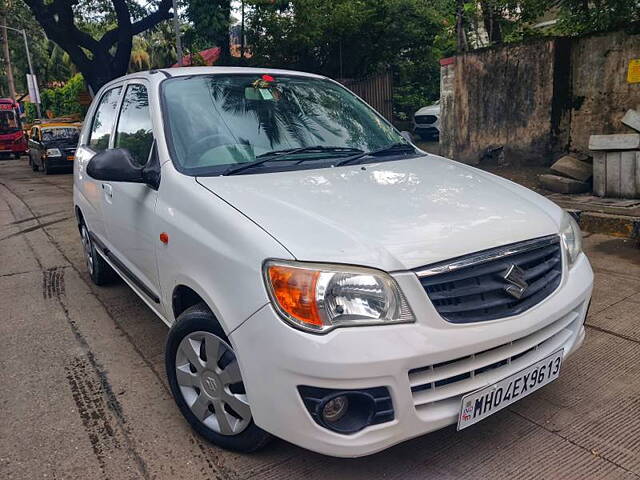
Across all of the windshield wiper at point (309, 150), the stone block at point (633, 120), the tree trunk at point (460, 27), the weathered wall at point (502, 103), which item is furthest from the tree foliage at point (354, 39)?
the windshield wiper at point (309, 150)

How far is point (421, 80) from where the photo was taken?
701 inches

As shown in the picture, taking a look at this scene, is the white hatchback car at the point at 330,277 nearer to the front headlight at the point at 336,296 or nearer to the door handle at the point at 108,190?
the front headlight at the point at 336,296

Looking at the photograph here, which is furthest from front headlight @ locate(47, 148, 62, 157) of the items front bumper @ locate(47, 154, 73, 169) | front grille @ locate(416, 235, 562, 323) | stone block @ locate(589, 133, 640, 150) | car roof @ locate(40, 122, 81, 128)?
front grille @ locate(416, 235, 562, 323)

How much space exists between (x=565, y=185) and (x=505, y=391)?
5503mm

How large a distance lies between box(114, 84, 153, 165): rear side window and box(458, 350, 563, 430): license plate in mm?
2194

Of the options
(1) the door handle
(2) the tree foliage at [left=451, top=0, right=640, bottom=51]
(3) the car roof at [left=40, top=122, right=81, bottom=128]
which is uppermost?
(2) the tree foliage at [left=451, top=0, right=640, bottom=51]

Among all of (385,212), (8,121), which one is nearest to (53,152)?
(8,121)

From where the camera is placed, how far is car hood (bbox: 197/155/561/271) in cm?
207

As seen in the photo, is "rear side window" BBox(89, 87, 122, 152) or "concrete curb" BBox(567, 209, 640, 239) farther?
"concrete curb" BBox(567, 209, 640, 239)

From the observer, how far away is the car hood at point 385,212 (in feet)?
6.79

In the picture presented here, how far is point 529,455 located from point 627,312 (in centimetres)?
195

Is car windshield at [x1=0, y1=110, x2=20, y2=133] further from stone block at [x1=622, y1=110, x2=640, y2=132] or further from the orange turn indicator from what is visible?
the orange turn indicator

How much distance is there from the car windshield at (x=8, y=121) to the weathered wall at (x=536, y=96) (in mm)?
21904

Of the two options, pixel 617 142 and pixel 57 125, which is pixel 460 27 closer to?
pixel 617 142
